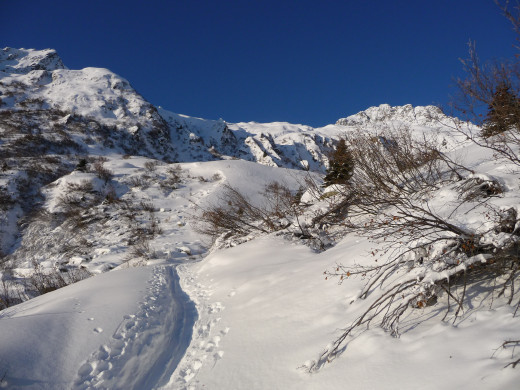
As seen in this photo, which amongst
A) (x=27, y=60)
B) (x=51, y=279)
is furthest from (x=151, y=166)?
(x=27, y=60)

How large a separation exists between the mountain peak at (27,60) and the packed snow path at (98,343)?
68.4 meters

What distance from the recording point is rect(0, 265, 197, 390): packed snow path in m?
2.67

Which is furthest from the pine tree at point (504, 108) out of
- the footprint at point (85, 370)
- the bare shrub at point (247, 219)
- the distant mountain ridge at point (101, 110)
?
the distant mountain ridge at point (101, 110)

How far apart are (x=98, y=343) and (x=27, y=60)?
245ft

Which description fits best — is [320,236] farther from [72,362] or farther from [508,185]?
[72,362]

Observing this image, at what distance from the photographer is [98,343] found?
131 inches

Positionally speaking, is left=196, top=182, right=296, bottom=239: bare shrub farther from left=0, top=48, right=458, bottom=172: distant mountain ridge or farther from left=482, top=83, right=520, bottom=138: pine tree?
left=0, top=48, right=458, bottom=172: distant mountain ridge

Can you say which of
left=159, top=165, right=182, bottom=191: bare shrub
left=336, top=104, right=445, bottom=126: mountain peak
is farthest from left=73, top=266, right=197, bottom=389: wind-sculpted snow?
left=159, top=165, right=182, bottom=191: bare shrub

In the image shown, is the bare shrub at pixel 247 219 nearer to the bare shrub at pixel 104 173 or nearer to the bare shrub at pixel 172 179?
the bare shrub at pixel 172 179

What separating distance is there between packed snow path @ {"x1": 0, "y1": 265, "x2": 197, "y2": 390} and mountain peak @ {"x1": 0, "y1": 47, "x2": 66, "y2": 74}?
224 ft

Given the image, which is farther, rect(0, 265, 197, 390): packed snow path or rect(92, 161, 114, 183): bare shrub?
rect(92, 161, 114, 183): bare shrub

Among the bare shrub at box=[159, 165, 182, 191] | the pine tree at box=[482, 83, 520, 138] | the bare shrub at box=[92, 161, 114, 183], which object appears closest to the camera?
the pine tree at box=[482, 83, 520, 138]

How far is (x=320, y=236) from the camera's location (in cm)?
671

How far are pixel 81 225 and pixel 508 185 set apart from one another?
58.2 feet
